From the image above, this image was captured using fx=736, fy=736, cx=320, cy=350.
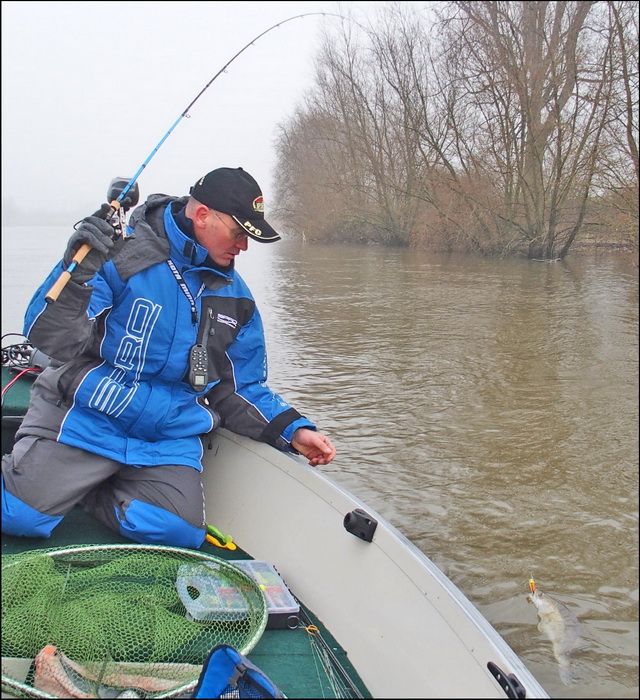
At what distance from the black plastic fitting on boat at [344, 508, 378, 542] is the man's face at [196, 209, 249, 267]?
3.49 feet

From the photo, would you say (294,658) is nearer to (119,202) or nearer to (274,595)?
(274,595)

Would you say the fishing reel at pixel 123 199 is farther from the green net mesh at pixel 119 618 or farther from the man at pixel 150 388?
the green net mesh at pixel 119 618

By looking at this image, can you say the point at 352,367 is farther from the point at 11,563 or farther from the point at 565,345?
the point at 11,563

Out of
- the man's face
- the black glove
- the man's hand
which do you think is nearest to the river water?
the black glove

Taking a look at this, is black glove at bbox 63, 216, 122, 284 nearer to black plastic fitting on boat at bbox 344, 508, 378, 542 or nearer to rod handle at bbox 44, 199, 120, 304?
rod handle at bbox 44, 199, 120, 304

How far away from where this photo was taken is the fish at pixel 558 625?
2.18 m

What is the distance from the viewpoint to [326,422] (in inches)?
195

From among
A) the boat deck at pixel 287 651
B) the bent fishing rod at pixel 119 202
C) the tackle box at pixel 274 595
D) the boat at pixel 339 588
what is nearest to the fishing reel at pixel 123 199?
the bent fishing rod at pixel 119 202

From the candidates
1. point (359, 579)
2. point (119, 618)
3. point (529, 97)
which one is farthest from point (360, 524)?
Result: point (529, 97)

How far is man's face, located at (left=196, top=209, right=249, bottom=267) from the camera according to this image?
259cm

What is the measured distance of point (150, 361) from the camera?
2490 millimetres

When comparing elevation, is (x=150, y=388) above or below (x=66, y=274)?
below

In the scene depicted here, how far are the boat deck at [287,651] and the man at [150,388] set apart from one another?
7cm

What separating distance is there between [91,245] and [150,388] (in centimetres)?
60
